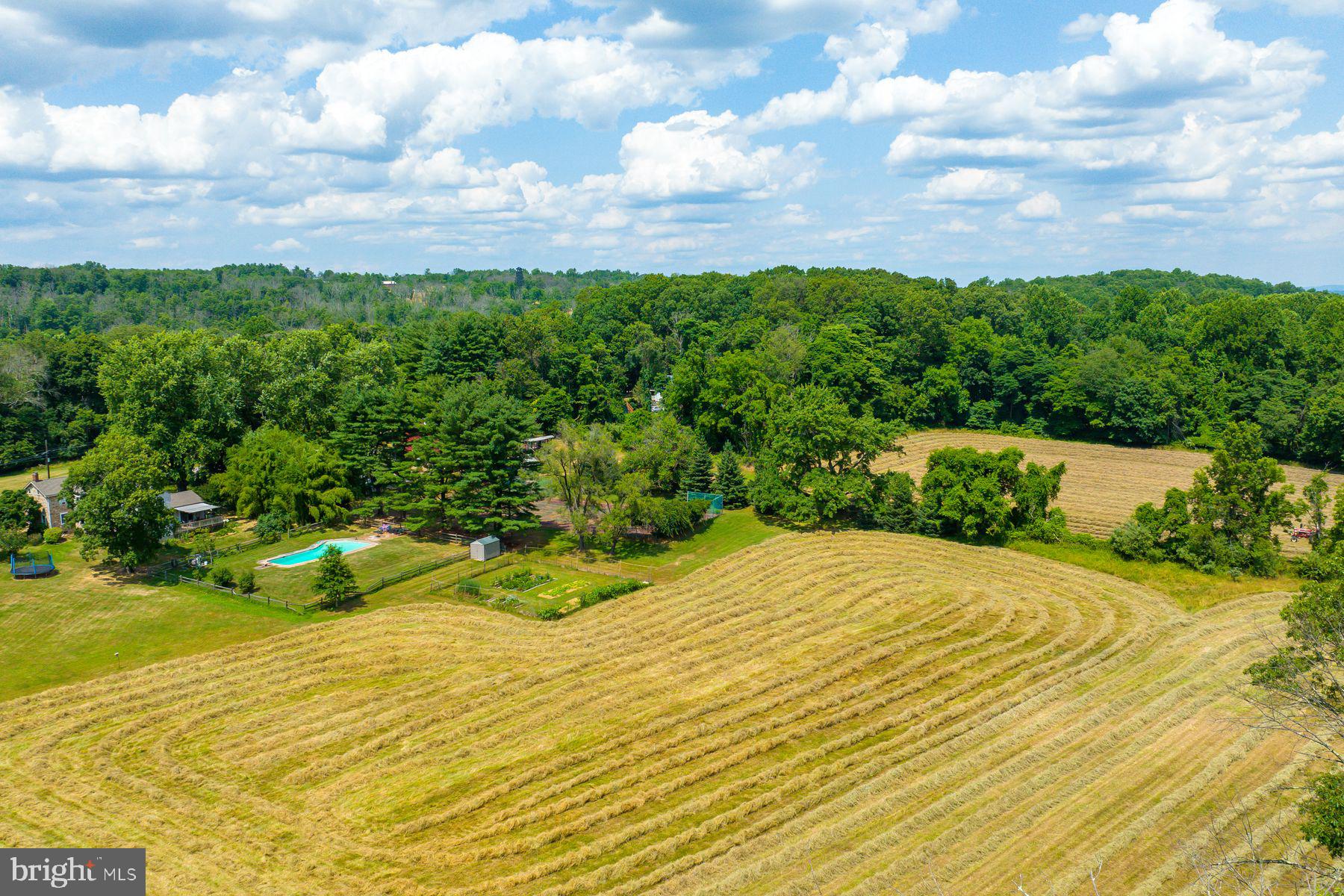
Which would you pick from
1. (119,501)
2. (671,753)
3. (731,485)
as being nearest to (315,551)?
(119,501)

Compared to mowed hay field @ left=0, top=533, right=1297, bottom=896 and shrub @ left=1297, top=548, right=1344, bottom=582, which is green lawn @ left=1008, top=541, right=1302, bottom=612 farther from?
mowed hay field @ left=0, top=533, right=1297, bottom=896

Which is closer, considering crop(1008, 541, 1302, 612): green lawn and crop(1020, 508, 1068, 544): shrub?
crop(1008, 541, 1302, 612): green lawn

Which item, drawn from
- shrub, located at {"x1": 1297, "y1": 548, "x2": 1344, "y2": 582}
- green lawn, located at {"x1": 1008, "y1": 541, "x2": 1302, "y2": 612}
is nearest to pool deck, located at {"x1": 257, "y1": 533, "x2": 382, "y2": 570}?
green lawn, located at {"x1": 1008, "y1": 541, "x2": 1302, "y2": 612}

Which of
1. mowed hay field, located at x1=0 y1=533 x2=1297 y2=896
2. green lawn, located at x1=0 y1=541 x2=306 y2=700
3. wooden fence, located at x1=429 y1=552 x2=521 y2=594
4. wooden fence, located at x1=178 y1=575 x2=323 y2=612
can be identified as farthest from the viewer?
wooden fence, located at x1=429 y1=552 x2=521 y2=594

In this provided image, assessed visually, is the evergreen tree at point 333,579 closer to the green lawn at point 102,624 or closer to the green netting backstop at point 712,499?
the green lawn at point 102,624

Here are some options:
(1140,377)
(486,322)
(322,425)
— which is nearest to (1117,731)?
(322,425)

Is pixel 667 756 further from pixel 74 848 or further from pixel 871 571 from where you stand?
pixel 871 571

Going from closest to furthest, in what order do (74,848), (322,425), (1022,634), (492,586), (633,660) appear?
(74,848), (633,660), (1022,634), (492,586), (322,425)

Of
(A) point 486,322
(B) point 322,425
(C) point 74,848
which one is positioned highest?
(A) point 486,322
